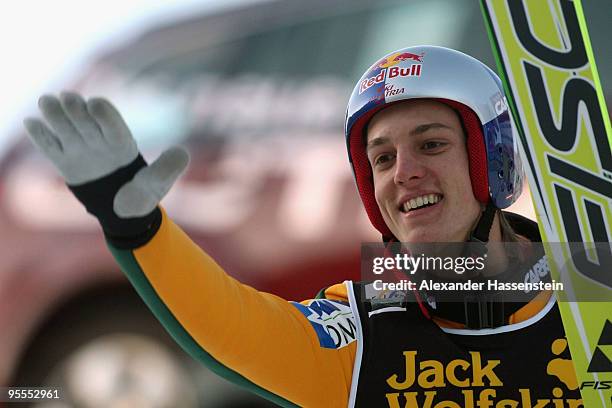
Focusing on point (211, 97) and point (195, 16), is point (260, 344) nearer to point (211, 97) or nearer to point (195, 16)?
point (211, 97)

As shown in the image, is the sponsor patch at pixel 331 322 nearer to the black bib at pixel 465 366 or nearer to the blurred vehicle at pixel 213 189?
the black bib at pixel 465 366

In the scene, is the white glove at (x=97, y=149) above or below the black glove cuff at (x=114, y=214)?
above

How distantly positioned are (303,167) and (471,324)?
82.0 inches

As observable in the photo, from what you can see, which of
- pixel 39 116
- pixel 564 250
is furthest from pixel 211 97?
pixel 39 116

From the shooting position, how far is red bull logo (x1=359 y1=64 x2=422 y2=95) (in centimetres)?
253

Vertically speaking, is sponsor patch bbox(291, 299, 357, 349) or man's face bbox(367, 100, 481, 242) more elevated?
man's face bbox(367, 100, 481, 242)

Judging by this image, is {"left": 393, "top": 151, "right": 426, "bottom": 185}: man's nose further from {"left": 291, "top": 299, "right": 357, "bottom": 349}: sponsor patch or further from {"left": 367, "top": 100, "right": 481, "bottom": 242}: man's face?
{"left": 291, "top": 299, "right": 357, "bottom": 349}: sponsor patch

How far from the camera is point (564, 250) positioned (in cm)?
236

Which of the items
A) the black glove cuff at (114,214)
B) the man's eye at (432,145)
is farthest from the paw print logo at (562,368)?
the black glove cuff at (114,214)

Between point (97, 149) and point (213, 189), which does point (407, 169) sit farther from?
point (213, 189)

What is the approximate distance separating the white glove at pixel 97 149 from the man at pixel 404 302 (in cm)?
11

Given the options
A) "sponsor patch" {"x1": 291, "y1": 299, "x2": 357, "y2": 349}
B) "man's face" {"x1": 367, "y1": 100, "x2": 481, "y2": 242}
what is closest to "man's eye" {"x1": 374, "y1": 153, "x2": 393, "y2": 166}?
"man's face" {"x1": 367, "y1": 100, "x2": 481, "y2": 242}

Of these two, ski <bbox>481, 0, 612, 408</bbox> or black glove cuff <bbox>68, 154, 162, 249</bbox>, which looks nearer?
black glove cuff <bbox>68, 154, 162, 249</bbox>

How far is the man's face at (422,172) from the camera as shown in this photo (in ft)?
7.97
